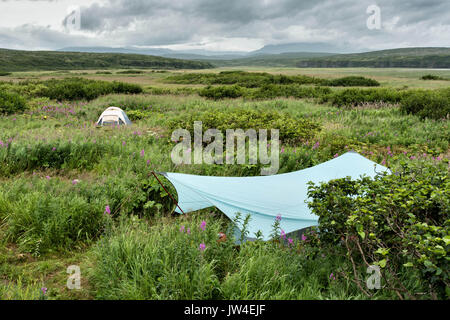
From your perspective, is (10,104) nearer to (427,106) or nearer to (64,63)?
(427,106)

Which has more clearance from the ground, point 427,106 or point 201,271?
point 427,106

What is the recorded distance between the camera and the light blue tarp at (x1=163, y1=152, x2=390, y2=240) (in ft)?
14.0

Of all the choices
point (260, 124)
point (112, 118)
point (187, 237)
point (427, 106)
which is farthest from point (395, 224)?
point (427, 106)

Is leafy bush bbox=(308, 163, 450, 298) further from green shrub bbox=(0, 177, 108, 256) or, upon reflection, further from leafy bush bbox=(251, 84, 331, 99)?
leafy bush bbox=(251, 84, 331, 99)

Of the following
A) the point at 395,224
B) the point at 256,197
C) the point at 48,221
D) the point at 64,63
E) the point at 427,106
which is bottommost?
the point at 48,221

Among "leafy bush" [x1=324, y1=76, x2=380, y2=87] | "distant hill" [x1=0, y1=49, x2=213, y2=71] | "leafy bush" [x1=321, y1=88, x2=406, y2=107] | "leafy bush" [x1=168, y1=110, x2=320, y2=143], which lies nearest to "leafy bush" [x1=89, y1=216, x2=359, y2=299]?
"leafy bush" [x1=168, y1=110, x2=320, y2=143]

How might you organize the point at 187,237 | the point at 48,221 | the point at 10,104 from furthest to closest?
the point at 10,104
the point at 48,221
the point at 187,237

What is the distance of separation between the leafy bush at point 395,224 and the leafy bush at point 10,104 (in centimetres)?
1484

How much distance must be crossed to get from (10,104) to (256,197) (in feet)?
45.5

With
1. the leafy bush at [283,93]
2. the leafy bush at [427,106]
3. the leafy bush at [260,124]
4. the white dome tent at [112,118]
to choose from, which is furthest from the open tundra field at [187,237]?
the leafy bush at [283,93]

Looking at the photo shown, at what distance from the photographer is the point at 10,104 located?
1334cm

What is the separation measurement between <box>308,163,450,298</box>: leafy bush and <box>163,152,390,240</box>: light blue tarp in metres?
0.71

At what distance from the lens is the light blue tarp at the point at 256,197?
14.0ft

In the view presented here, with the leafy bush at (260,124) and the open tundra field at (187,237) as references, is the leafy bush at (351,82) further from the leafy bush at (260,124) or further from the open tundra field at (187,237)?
the open tundra field at (187,237)
